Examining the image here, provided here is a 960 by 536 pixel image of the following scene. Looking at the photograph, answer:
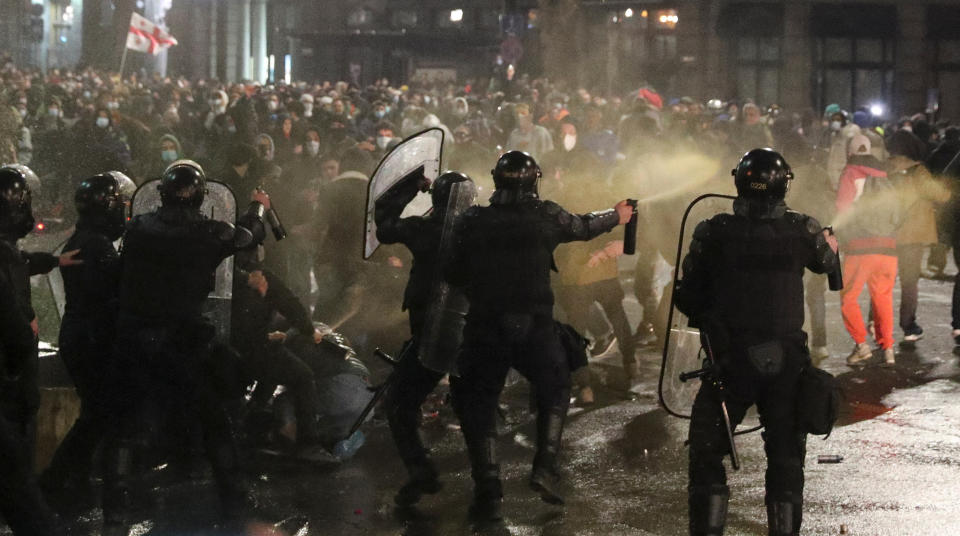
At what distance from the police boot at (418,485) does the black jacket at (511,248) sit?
883 millimetres

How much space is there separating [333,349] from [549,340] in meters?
2.04

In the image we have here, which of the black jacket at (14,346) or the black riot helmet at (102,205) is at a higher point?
the black riot helmet at (102,205)

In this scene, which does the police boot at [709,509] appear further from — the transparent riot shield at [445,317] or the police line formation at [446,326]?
the transparent riot shield at [445,317]

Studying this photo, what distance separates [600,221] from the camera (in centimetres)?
632

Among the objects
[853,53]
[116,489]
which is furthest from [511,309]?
[853,53]

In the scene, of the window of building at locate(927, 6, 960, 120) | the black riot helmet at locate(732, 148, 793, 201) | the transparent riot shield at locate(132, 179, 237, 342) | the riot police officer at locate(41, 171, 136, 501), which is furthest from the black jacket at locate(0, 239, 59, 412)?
the window of building at locate(927, 6, 960, 120)

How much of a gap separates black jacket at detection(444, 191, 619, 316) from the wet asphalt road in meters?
1.05

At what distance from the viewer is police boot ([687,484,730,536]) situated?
523cm

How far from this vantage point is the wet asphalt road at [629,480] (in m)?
6.23

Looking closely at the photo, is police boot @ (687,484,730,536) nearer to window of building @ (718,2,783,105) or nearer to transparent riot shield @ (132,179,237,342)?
transparent riot shield @ (132,179,237,342)

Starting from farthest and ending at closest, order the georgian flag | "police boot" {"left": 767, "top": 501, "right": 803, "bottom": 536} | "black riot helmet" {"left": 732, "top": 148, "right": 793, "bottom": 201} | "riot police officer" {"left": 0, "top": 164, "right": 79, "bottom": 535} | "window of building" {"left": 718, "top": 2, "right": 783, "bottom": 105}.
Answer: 1. "window of building" {"left": 718, "top": 2, "right": 783, "bottom": 105}
2. the georgian flag
3. "black riot helmet" {"left": 732, "top": 148, "right": 793, "bottom": 201}
4. "police boot" {"left": 767, "top": 501, "right": 803, "bottom": 536}
5. "riot police officer" {"left": 0, "top": 164, "right": 79, "bottom": 535}

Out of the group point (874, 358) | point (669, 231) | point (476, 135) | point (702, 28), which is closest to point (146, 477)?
point (669, 231)

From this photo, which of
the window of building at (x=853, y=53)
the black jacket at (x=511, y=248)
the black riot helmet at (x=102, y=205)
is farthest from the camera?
the window of building at (x=853, y=53)

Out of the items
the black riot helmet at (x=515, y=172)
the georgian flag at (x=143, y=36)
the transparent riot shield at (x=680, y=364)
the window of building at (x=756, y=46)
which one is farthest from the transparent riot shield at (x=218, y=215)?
the window of building at (x=756, y=46)
